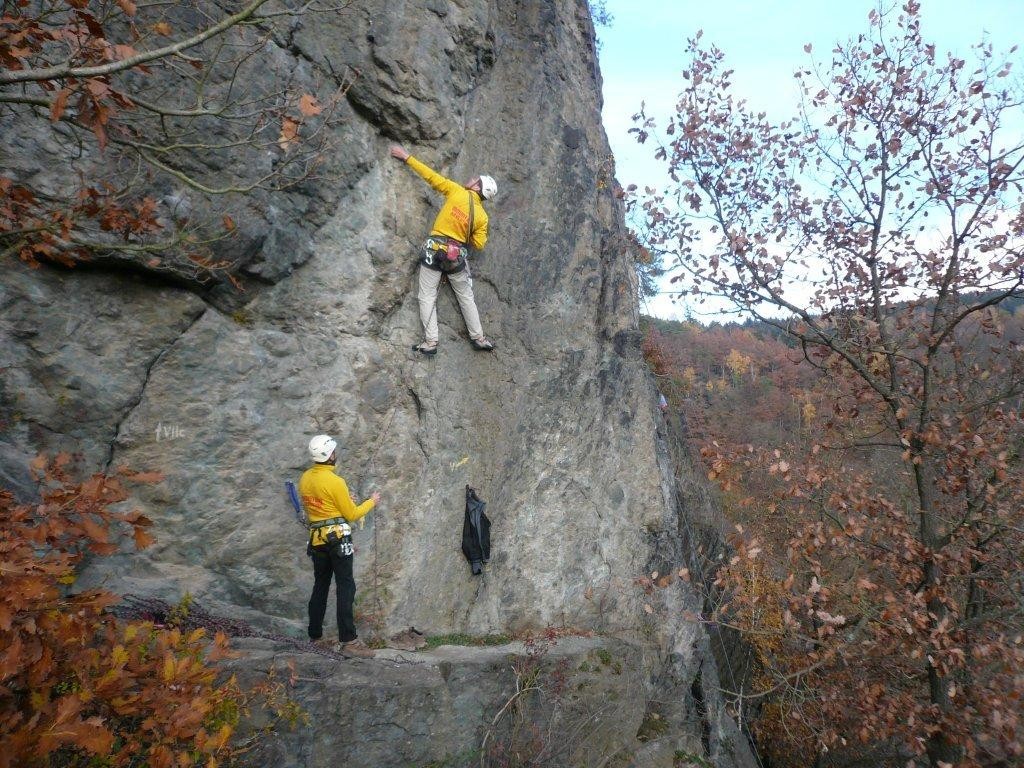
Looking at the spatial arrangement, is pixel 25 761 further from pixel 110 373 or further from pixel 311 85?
pixel 311 85

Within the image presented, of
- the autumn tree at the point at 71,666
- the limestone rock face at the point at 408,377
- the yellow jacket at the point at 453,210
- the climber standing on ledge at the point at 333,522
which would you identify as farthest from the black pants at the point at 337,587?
the yellow jacket at the point at 453,210

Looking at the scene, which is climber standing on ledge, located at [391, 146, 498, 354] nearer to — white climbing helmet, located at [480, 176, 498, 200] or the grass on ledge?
white climbing helmet, located at [480, 176, 498, 200]

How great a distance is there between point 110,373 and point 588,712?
6.31 metres

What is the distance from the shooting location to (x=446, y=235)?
25.9 ft

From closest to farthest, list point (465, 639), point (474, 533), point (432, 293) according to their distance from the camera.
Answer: point (465, 639)
point (432, 293)
point (474, 533)

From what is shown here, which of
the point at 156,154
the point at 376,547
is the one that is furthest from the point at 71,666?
the point at 156,154

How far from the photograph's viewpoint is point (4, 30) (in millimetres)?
3396

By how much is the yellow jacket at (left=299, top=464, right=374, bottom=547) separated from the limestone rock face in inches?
38.7

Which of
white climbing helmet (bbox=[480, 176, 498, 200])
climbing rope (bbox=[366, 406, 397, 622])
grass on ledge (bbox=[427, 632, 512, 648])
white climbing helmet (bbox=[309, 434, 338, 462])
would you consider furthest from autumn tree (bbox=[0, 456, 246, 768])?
A: white climbing helmet (bbox=[480, 176, 498, 200])

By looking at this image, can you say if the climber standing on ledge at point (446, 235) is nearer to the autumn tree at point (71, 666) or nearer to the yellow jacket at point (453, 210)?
the yellow jacket at point (453, 210)

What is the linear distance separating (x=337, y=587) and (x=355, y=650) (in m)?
0.63

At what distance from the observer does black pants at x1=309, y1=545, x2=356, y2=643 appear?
6051 millimetres

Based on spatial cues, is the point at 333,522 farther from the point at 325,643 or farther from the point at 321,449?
the point at 325,643

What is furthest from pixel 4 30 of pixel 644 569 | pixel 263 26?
pixel 644 569
